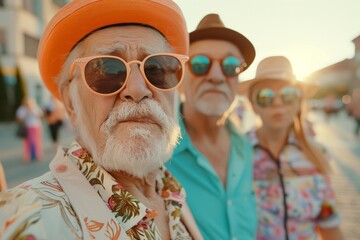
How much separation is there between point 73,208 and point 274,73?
6.24 feet

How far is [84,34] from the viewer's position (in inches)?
55.2

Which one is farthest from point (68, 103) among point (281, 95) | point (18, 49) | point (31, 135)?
point (18, 49)

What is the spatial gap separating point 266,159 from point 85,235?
1.70 meters

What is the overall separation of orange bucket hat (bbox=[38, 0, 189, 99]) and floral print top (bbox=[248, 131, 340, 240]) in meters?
1.30

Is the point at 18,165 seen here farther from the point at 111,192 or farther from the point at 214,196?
the point at 111,192

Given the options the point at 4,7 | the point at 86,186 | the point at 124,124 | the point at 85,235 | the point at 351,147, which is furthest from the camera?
the point at 4,7

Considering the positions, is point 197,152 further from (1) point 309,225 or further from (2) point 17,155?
(2) point 17,155

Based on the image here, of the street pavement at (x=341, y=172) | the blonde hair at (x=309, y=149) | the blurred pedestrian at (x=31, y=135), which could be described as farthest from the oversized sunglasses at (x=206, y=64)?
A: the blurred pedestrian at (x=31, y=135)

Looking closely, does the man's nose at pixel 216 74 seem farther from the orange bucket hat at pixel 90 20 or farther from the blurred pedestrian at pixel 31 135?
the blurred pedestrian at pixel 31 135

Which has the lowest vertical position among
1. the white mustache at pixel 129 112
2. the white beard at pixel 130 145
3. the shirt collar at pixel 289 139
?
the shirt collar at pixel 289 139

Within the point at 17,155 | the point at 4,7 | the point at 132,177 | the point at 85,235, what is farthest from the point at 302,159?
the point at 4,7

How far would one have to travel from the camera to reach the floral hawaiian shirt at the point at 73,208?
0.92 metres

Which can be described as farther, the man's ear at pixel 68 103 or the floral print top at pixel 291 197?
the floral print top at pixel 291 197

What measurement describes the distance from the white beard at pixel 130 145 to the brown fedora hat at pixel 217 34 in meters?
0.93
